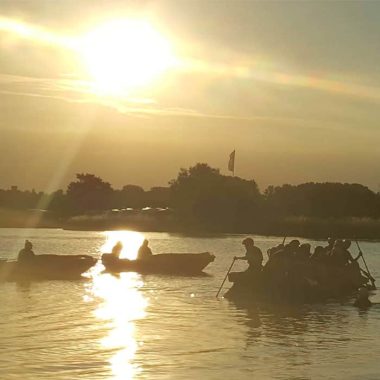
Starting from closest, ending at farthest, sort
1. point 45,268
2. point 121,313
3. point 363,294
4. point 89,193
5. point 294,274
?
point 121,313 < point 363,294 < point 294,274 < point 45,268 < point 89,193

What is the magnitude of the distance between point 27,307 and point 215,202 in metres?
68.9

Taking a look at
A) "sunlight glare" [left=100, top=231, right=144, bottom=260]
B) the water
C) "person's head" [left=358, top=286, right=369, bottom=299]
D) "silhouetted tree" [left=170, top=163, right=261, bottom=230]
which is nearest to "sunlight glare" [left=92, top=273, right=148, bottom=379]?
the water

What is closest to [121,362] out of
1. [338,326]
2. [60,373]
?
[60,373]

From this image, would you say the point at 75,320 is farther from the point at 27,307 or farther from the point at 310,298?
the point at 310,298

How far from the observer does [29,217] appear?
114062mm

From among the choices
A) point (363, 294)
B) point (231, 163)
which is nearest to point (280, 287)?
point (363, 294)

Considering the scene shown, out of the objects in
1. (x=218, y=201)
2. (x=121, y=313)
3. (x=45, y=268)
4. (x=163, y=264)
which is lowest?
(x=121, y=313)

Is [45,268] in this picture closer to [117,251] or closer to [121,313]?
[117,251]

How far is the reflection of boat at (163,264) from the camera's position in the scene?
3584 centimetres

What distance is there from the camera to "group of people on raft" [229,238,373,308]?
2523cm

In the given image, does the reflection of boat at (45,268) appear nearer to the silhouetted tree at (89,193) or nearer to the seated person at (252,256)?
the seated person at (252,256)

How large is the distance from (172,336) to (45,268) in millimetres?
15930

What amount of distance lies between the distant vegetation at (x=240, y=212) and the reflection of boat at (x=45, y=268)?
4177cm

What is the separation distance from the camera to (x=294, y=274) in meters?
25.5
